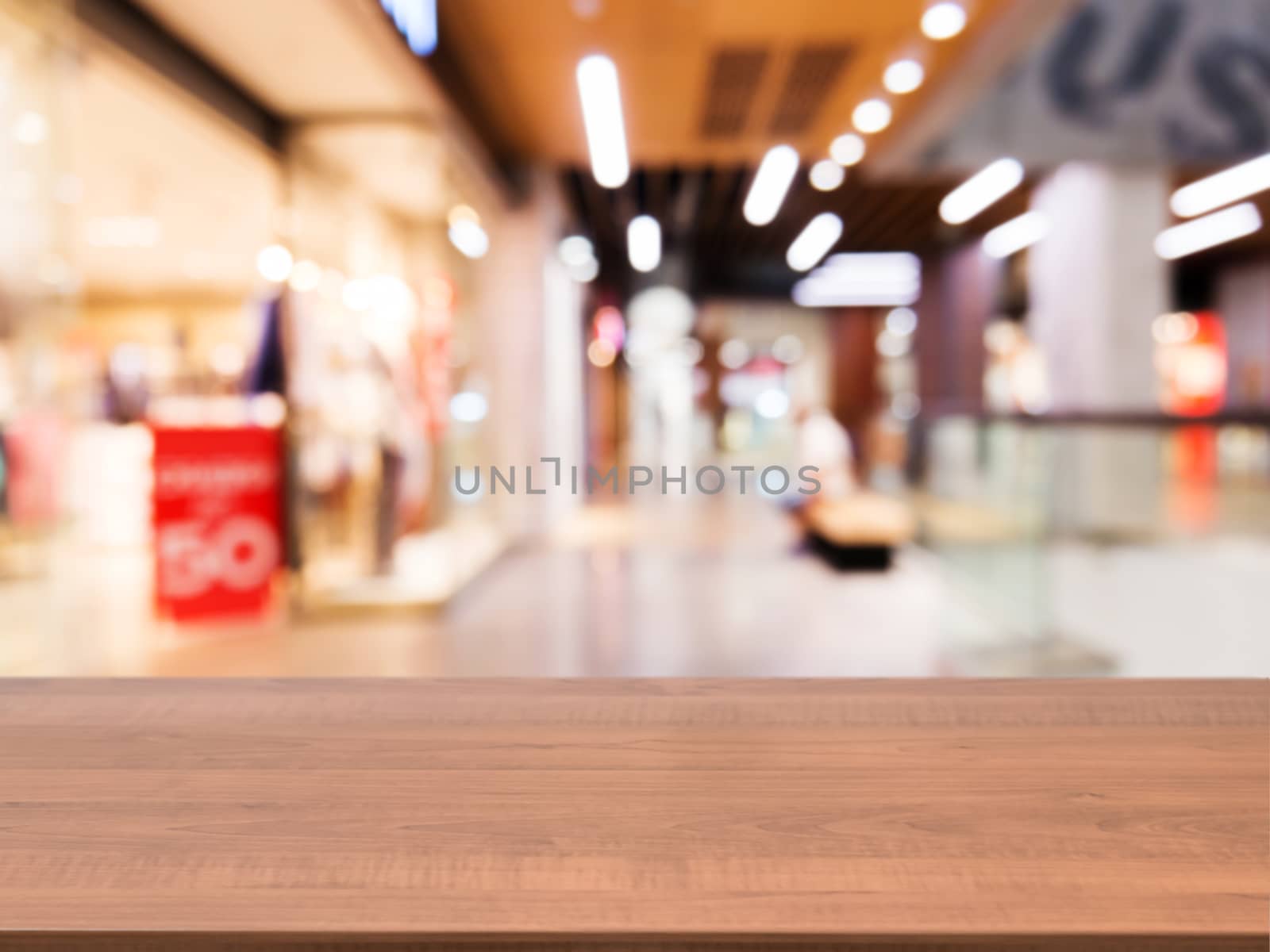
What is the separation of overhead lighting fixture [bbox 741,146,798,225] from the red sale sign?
443cm

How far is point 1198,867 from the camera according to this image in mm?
1103

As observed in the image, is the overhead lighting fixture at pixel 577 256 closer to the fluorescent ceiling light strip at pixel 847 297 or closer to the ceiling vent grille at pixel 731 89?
the ceiling vent grille at pixel 731 89

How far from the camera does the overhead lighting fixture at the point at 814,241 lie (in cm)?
1298

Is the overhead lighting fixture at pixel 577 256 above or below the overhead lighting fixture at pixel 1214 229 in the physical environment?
below

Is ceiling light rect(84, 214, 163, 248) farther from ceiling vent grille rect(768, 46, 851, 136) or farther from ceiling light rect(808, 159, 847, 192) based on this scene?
ceiling light rect(808, 159, 847, 192)

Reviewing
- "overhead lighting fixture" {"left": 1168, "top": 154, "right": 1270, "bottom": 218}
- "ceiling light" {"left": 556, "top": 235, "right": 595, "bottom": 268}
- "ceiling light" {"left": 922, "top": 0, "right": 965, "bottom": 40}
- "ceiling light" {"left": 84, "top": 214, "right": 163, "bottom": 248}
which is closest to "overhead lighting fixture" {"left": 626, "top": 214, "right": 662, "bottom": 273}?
"ceiling light" {"left": 556, "top": 235, "right": 595, "bottom": 268}

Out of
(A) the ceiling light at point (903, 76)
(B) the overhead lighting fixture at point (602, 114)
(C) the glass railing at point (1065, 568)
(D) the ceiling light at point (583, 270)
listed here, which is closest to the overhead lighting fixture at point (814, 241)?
(D) the ceiling light at point (583, 270)

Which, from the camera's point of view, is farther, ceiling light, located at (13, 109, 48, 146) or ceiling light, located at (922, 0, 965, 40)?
ceiling light, located at (922, 0, 965, 40)

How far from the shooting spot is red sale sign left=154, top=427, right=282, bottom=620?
4.96 meters

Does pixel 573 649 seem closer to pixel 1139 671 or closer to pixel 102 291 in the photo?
pixel 1139 671

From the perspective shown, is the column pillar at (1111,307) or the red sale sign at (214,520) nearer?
the red sale sign at (214,520)

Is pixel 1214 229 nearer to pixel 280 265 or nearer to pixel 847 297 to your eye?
pixel 847 297

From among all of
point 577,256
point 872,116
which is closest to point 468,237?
point 872,116

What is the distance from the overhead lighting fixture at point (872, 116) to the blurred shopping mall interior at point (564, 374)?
2.3 inches
